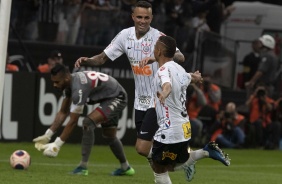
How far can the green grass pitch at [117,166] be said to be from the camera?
1479 cm

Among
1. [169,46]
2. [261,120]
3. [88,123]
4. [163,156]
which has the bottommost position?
[261,120]

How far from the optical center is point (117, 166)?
18.4m

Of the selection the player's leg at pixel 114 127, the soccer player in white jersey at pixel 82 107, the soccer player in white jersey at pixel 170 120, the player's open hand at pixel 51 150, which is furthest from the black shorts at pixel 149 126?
the player's leg at pixel 114 127

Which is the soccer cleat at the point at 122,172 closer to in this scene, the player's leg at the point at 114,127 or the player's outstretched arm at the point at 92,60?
the player's leg at the point at 114,127

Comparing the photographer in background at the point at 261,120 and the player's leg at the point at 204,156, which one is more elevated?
the player's leg at the point at 204,156

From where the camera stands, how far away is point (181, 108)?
12.3 metres

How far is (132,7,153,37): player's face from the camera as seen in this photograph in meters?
14.4

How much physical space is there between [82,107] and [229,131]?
9.55 metres

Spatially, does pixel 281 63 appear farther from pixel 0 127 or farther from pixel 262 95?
pixel 0 127

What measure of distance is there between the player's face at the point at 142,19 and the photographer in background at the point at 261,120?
439 inches

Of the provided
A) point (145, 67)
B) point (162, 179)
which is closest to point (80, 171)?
point (145, 67)

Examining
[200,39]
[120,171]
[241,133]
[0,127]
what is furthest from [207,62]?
[120,171]

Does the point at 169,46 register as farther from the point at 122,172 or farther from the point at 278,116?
the point at 278,116

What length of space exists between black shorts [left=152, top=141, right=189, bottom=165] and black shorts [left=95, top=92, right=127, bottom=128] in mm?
3646
